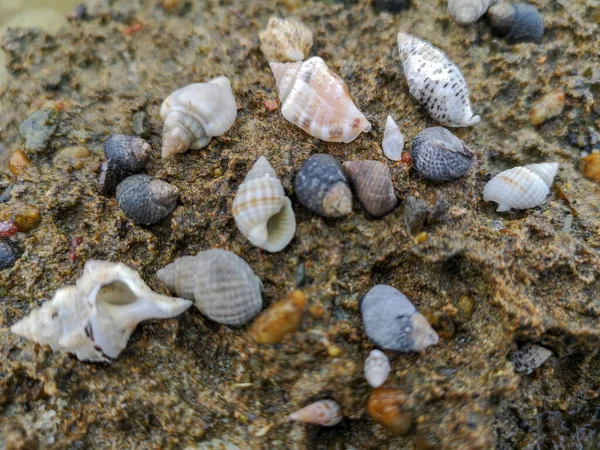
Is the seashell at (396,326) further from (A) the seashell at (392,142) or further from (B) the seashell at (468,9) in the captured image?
(B) the seashell at (468,9)

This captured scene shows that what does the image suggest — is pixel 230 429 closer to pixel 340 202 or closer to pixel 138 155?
pixel 340 202

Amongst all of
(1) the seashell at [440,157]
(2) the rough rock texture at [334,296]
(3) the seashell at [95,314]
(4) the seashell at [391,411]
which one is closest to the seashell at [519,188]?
(2) the rough rock texture at [334,296]

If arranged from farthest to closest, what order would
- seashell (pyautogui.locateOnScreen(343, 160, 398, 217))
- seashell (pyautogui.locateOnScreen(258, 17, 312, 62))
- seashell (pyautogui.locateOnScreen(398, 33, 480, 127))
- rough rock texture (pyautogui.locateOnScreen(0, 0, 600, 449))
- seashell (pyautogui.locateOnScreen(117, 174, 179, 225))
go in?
seashell (pyautogui.locateOnScreen(258, 17, 312, 62)) → seashell (pyautogui.locateOnScreen(398, 33, 480, 127)) → seashell (pyautogui.locateOnScreen(117, 174, 179, 225)) → seashell (pyautogui.locateOnScreen(343, 160, 398, 217)) → rough rock texture (pyautogui.locateOnScreen(0, 0, 600, 449))

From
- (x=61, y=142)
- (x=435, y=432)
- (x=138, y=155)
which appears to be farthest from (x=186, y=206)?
(x=435, y=432)

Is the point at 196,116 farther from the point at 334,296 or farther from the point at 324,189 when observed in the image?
the point at 334,296

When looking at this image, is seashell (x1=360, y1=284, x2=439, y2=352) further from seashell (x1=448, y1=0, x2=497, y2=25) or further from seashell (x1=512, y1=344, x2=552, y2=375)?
seashell (x1=448, y1=0, x2=497, y2=25)

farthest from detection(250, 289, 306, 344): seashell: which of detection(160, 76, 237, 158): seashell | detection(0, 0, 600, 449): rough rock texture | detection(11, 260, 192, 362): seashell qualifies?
detection(160, 76, 237, 158): seashell
